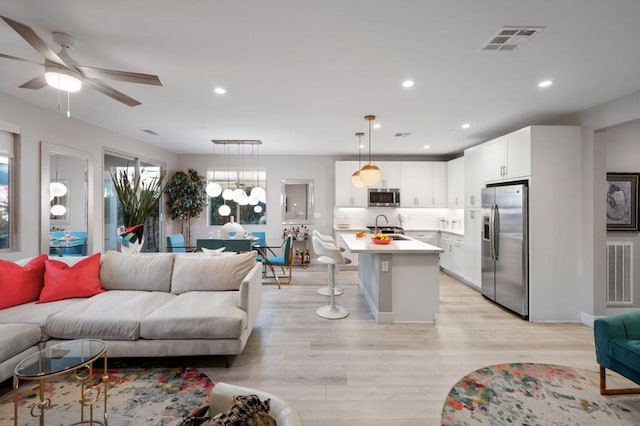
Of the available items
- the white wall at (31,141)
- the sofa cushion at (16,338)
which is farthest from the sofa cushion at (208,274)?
the white wall at (31,141)

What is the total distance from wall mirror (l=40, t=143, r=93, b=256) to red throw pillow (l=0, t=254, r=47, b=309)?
1013mm

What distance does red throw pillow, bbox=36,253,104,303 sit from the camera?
112 inches

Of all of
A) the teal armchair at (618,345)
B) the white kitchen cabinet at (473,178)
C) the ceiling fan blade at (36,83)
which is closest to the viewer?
the teal armchair at (618,345)

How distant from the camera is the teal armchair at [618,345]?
6.82 ft

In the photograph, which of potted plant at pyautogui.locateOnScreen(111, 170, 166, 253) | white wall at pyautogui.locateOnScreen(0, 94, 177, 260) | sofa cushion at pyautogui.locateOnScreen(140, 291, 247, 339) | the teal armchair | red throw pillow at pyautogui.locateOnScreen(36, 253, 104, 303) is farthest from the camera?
potted plant at pyautogui.locateOnScreen(111, 170, 166, 253)

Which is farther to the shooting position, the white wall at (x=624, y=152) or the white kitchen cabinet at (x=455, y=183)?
the white kitchen cabinet at (x=455, y=183)

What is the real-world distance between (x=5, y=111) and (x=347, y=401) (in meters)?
4.65

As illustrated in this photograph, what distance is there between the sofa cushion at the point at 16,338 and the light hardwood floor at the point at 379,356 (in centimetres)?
141

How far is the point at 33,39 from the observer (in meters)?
1.66

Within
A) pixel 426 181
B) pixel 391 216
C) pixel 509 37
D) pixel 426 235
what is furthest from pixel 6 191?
pixel 426 181

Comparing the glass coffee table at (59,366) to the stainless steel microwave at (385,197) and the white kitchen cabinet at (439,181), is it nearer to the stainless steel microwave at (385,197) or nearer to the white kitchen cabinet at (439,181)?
the stainless steel microwave at (385,197)

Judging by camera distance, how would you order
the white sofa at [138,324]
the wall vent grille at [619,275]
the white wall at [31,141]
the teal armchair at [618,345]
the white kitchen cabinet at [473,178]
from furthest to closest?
the white kitchen cabinet at [473,178] < the wall vent grille at [619,275] < the white wall at [31,141] < the white sofa at [138,324] < the teal armchair at [618,345]

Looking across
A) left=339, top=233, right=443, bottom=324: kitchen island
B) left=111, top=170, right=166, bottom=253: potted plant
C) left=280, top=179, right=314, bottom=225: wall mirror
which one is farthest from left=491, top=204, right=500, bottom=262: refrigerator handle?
left=111, top=170, right=166, bottom=253: potted plant

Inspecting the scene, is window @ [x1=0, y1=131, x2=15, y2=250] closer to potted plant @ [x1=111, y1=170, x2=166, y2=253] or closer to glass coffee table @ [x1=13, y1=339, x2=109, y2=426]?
potted plant @ [x1=111, y1=170, x2=166, y2=253]
